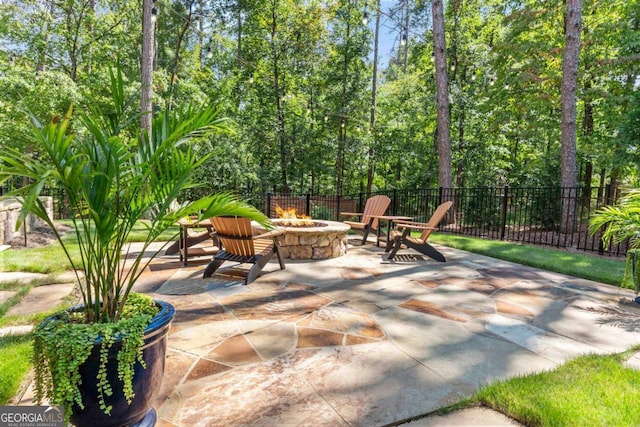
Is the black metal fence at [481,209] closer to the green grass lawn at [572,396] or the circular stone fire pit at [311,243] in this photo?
the circular stone fire pit at [311,243]

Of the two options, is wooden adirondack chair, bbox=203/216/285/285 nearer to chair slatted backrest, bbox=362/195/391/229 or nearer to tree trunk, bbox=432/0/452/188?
chair slatted backrest, bbox=362/195/391/229

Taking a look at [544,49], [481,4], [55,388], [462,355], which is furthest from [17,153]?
[481,4]

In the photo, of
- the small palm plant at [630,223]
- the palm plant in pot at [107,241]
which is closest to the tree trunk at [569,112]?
the small palm plant at [630,223]

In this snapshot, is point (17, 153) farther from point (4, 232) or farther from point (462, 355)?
point (4, 232)

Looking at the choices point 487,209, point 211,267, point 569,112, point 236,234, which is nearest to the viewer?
point 236,234

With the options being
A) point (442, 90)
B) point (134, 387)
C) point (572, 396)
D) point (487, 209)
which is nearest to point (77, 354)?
point (134, 387)

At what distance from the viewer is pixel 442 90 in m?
10.1

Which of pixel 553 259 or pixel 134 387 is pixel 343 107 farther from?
pixel 134 387

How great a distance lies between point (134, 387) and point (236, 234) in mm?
2741

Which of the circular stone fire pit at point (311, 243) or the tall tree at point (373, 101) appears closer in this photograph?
the circular stone fire pit at point (311, 243)

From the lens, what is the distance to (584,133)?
11.8 m

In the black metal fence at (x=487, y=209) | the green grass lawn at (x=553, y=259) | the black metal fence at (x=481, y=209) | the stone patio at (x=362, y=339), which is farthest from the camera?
the black metal fence at (x=481, y=209)

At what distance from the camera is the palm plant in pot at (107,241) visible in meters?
1.44

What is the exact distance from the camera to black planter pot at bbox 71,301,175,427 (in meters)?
1.49
